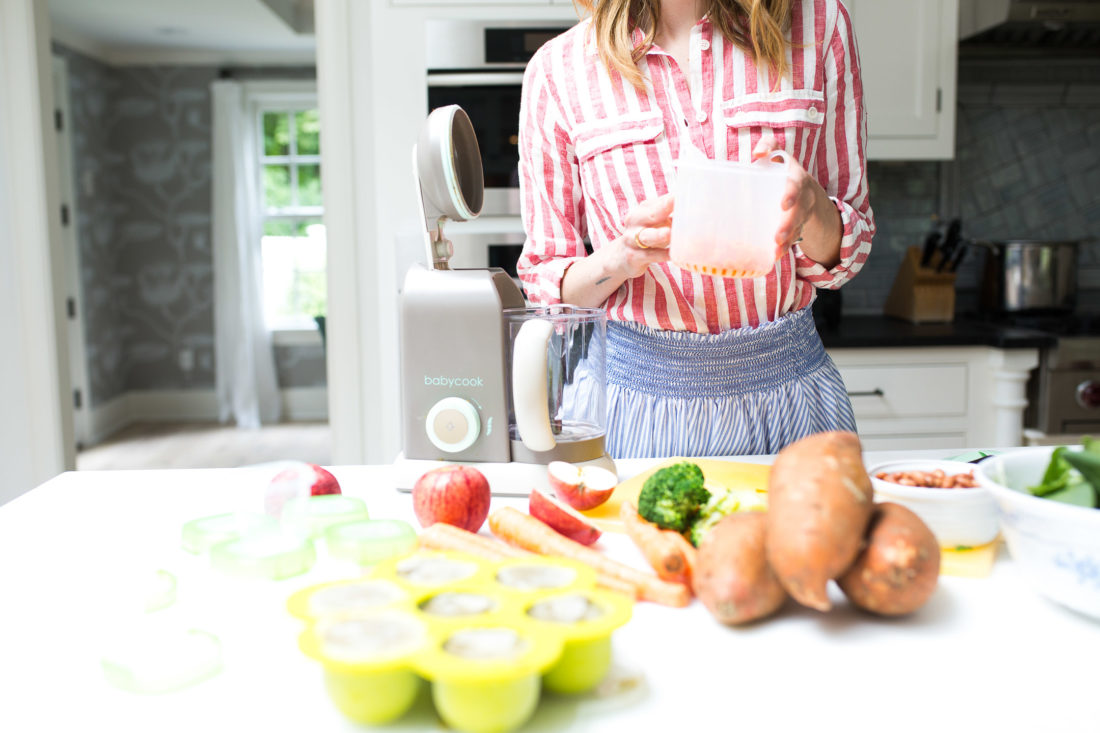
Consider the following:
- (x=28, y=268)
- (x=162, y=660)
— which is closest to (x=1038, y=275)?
(x=162, y=660)

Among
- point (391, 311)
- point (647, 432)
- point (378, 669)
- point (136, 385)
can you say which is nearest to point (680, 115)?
point (647, 432)

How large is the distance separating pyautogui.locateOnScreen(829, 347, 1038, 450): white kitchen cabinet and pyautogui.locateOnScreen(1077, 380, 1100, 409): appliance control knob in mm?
158

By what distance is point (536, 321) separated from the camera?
93 centimetres

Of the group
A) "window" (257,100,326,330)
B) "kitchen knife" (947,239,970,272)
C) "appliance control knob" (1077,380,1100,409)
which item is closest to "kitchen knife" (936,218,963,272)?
"kitchen knife" (947,239,970,272)

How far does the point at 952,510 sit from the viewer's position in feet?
2.41

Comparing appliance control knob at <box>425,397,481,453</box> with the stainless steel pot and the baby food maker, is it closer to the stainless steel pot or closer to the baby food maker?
the baby food maker

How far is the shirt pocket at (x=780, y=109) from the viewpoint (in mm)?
1202

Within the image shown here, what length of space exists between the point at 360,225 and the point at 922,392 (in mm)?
1632

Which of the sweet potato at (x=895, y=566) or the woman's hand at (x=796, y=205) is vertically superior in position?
the woman's hand at (x=796, y=205)

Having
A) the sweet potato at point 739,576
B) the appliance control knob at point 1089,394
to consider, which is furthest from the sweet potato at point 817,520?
the appliance control knob at point 1089,394

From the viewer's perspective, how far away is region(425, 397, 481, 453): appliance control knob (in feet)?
3.25

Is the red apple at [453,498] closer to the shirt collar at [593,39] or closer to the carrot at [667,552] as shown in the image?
the carrot at [667,552]

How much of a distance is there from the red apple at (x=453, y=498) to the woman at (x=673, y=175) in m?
0.45

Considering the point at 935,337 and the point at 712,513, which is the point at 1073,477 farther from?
the point at 935,337
